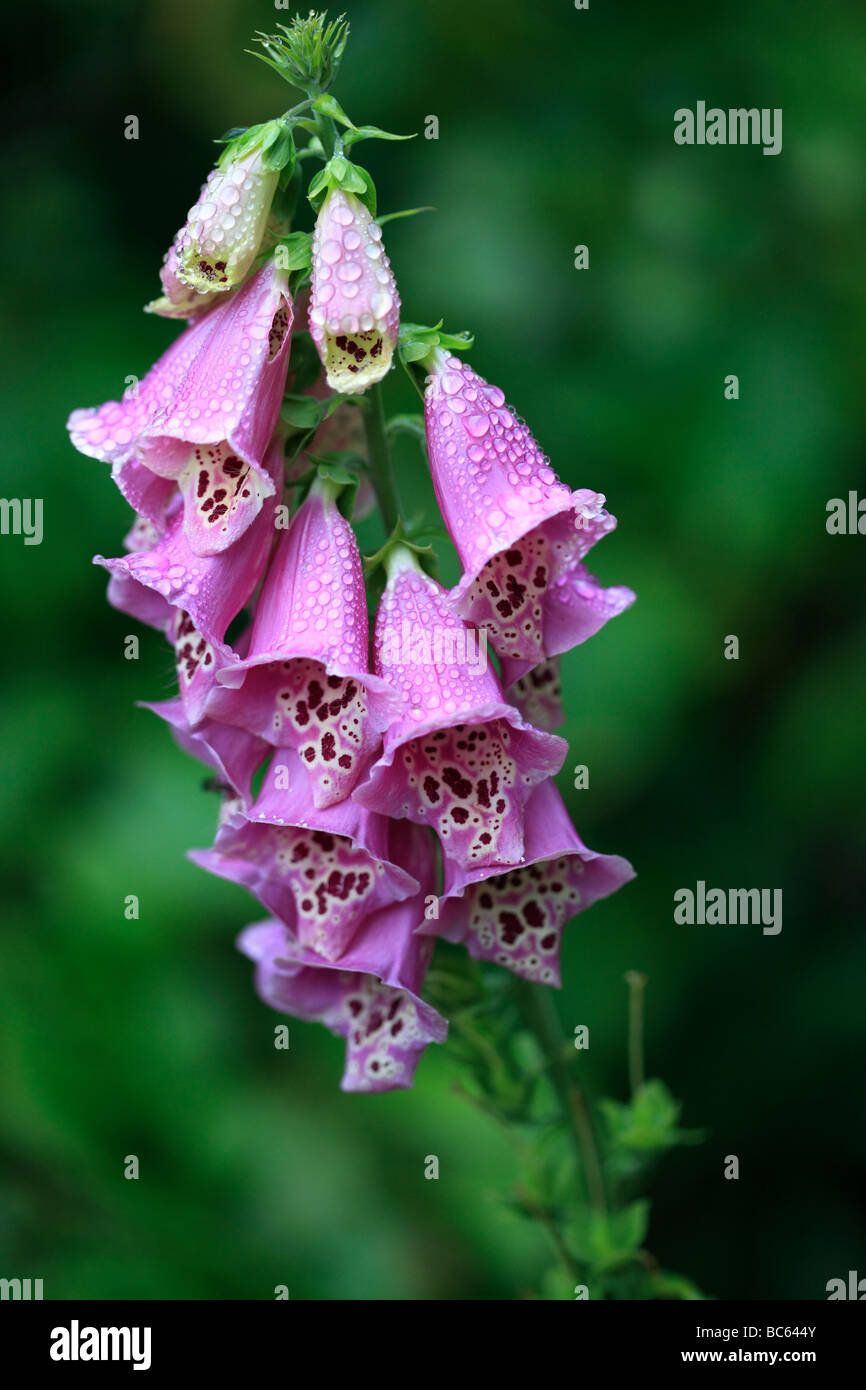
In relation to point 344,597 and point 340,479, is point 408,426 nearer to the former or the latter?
point 340,479

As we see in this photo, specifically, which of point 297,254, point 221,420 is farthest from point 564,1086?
point 297,254

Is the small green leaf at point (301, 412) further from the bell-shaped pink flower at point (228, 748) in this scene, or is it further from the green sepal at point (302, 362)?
the bell-shaped pink flower at point (228, 748)

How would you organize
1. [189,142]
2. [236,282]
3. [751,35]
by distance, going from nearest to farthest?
1. [236,282]
2. [751,35]
3. [189,142]

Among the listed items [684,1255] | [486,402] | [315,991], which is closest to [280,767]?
[315,991]

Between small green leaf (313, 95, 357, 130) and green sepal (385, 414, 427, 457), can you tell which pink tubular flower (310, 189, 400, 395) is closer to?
small green leaf (313, 95, 357, 130)

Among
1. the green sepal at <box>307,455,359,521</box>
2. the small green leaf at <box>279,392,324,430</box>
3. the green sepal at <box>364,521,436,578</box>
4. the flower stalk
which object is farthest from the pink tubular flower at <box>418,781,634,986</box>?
the small green leaf at <box>279,392,324,430</box>

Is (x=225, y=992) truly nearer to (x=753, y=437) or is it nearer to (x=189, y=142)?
(x=753, y=437)
